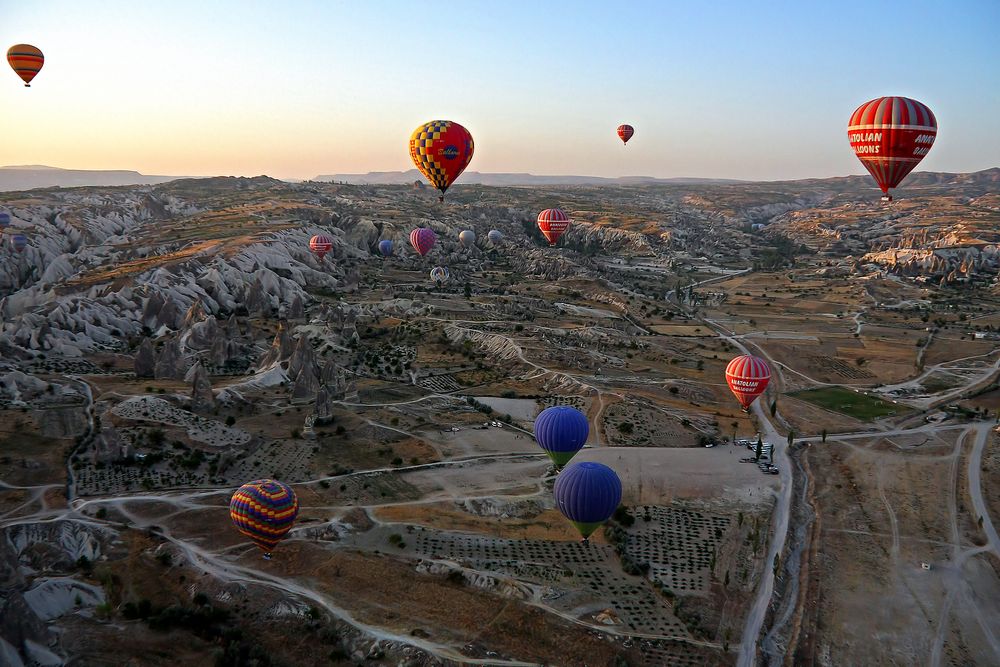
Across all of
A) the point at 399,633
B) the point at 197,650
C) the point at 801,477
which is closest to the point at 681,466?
the point at 801,477

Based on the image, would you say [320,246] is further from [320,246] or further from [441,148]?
[441,148]

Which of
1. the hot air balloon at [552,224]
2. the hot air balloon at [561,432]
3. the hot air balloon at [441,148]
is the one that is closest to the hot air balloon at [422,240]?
the hot air balloon at [552,224]

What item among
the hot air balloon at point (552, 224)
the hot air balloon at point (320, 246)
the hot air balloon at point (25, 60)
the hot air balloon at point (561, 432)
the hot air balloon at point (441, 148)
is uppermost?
the hot air balloon at point (25, 60)

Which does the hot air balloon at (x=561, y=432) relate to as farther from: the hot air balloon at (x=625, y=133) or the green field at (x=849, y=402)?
the hot air balloon at (x=625, y=133)

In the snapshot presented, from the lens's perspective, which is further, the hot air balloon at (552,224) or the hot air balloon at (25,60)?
the hot air balloon at (552,224)

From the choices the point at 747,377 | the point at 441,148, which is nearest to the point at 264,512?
the point at 747,377

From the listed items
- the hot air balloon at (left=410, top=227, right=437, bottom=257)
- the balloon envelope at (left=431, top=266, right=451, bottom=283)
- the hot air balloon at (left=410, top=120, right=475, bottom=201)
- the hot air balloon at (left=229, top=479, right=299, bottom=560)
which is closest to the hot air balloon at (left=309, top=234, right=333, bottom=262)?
the hot air balloon at (left=410, top=227, right=437, bottom=257)

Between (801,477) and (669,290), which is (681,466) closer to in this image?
(801,477)

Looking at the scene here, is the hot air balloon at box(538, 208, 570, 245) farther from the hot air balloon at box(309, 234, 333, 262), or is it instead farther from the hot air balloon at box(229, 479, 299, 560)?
the hot air balloon at box(229, 479, 299, 560)
